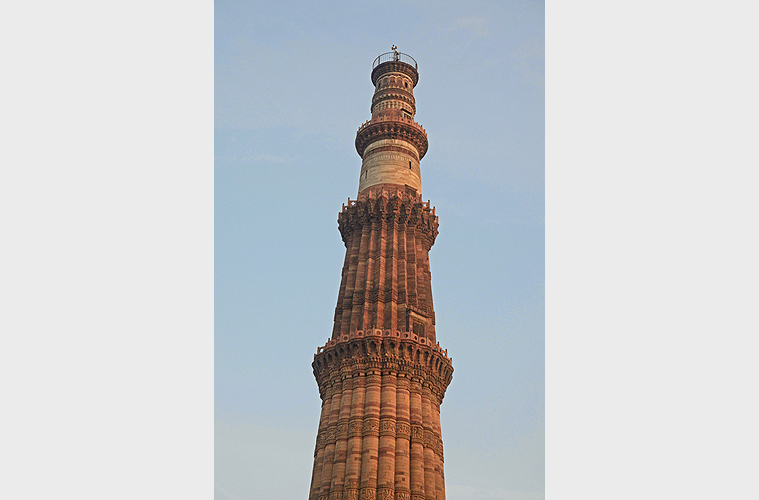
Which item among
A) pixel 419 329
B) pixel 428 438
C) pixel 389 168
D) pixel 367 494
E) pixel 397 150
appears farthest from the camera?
pixel 397 150

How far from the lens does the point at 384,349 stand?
120 ft

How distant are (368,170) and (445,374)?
1445 centimetres

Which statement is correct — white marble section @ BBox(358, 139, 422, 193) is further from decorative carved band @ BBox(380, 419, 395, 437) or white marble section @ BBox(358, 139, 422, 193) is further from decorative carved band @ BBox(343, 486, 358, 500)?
decorative carved band @ BBox(343, 486, 358, 500)

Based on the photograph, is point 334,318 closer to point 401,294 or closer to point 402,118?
point 401,294

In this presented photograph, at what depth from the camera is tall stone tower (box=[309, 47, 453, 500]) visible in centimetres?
3288

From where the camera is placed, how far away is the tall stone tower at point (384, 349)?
32875 millimetres

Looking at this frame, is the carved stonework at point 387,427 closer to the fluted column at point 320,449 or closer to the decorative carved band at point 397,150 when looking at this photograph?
the fluted column at point 320,449

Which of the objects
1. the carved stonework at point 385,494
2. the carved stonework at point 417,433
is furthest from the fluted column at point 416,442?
the carved stonework at point 385,494

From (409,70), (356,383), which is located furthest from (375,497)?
(409,70)

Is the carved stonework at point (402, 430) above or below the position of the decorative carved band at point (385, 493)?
above

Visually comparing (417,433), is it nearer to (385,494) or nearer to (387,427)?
(387,427)

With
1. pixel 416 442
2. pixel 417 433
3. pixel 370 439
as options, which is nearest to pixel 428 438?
pixel 417 433

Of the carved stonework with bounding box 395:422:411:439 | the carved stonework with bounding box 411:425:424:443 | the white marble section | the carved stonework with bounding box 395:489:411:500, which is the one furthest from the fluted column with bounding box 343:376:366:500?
the white marble section

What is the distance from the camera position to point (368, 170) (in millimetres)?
47000
